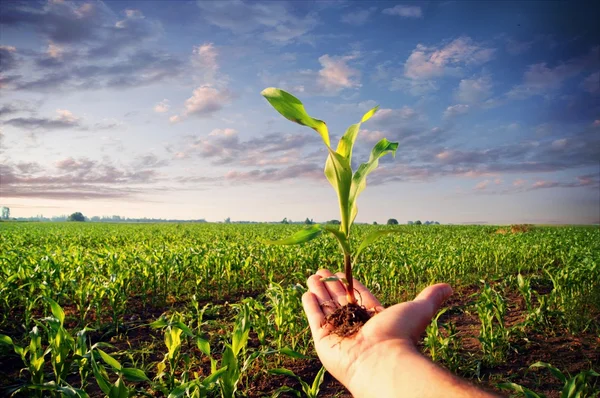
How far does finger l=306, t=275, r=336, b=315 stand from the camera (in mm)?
2648

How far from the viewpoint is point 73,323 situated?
18.7 feet

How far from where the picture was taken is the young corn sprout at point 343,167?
7.28 feet

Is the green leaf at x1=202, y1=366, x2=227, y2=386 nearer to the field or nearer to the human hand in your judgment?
the field

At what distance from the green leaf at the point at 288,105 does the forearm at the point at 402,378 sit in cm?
135

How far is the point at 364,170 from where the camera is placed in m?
→ 2.54

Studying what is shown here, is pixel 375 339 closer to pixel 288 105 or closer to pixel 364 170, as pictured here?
pixel 364 170

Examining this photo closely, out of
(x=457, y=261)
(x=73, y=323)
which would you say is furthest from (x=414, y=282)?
(x=73, y=323)

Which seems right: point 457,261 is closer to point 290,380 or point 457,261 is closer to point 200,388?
point 290,380

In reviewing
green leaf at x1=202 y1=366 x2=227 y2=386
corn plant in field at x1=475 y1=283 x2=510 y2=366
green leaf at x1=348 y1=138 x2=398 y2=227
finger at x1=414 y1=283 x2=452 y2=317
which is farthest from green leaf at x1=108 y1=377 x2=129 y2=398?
corn plant in field at x1=475 y1=283 x2=510 y2=366

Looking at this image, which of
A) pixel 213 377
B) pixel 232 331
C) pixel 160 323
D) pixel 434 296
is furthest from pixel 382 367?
pixel 232 331

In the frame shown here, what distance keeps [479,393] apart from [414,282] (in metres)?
7.12

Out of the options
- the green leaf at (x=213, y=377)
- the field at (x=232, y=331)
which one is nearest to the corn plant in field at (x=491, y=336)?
the field at (x=232, y=331)

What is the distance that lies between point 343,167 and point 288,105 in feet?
1.63

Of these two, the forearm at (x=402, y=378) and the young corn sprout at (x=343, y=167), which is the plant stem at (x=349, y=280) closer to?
the young corn sprout at (x=343, y=167)
